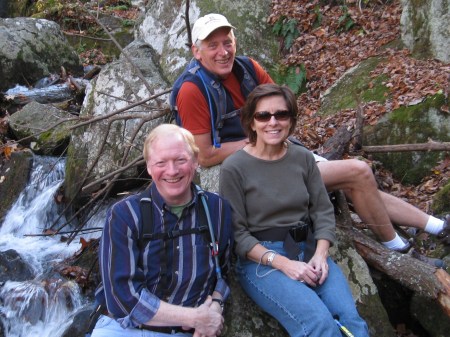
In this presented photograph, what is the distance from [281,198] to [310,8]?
23.9ft

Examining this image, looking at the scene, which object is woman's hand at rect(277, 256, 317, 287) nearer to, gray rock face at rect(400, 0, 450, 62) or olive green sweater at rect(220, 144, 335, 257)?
olive green sweater at rect(220, 144, 335, 257)

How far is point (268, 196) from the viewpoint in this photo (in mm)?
3301

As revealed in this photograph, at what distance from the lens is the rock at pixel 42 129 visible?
29.0 feet

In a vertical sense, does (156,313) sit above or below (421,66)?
below

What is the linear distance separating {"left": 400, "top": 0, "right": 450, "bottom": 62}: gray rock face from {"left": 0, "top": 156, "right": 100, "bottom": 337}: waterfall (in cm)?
538

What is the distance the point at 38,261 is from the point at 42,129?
2.58 meters

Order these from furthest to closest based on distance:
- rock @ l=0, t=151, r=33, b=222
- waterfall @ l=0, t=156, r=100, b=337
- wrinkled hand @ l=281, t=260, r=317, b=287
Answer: rock @ l=0, t=151, r=33, b=222 < waterfall @ l=0, t=156, r=100, b=337 < wrinkled hand @ l=281, t=260, r=317, b=287

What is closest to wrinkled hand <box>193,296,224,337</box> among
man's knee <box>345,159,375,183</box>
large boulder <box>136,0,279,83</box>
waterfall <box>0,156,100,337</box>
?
man's knee <box>345,159,375,183</box>

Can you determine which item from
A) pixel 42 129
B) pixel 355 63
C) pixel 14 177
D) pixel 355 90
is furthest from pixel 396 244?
pixel 14 177

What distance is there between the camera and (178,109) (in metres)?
4.03

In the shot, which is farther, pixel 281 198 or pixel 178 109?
pixel 178 109

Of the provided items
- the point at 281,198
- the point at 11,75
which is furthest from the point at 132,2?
the point at 281,198

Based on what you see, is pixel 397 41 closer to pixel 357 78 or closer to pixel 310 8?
pixel 357 78

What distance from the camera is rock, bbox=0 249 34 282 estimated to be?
6480 millimetres
